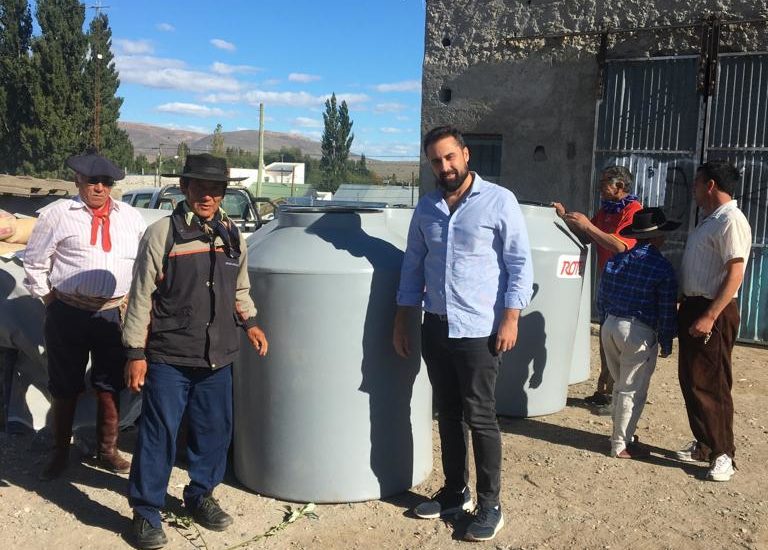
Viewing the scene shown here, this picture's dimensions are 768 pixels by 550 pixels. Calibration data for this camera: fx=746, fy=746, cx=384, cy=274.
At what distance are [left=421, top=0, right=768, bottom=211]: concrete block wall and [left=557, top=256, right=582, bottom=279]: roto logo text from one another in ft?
13.5

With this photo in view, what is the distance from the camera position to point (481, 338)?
3475 millimetres

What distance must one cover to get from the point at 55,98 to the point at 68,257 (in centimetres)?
3314

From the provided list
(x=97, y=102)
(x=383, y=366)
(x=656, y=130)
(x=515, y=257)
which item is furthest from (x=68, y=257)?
(x=97, y=102)

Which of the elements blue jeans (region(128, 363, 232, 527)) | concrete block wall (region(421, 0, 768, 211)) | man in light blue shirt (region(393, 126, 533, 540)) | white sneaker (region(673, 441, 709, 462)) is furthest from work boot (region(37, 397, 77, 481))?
concrete block wall (region(421, 0, 768, 211))

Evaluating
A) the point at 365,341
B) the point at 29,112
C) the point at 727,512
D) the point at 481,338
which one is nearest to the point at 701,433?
the point at 727,512

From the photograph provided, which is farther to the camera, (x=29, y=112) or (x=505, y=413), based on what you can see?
(x=29, y=112)

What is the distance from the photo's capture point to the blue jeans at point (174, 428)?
11.2ft

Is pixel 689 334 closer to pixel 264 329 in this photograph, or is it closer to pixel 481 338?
pixel 481 338

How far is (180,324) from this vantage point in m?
3.38

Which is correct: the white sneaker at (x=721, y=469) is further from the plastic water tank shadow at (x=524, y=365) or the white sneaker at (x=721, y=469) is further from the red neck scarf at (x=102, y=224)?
the red neck scarf at (x=102, y=224)

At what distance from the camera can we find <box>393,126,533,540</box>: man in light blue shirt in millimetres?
3455

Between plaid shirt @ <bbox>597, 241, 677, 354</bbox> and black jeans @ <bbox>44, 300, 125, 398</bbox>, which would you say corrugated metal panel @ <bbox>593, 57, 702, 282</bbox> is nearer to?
plaid shirt @ <bbox>597, 241, 677, 354</bbox>

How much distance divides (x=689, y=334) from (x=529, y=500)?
4.44ft

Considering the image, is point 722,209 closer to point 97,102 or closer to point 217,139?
point 97,102
